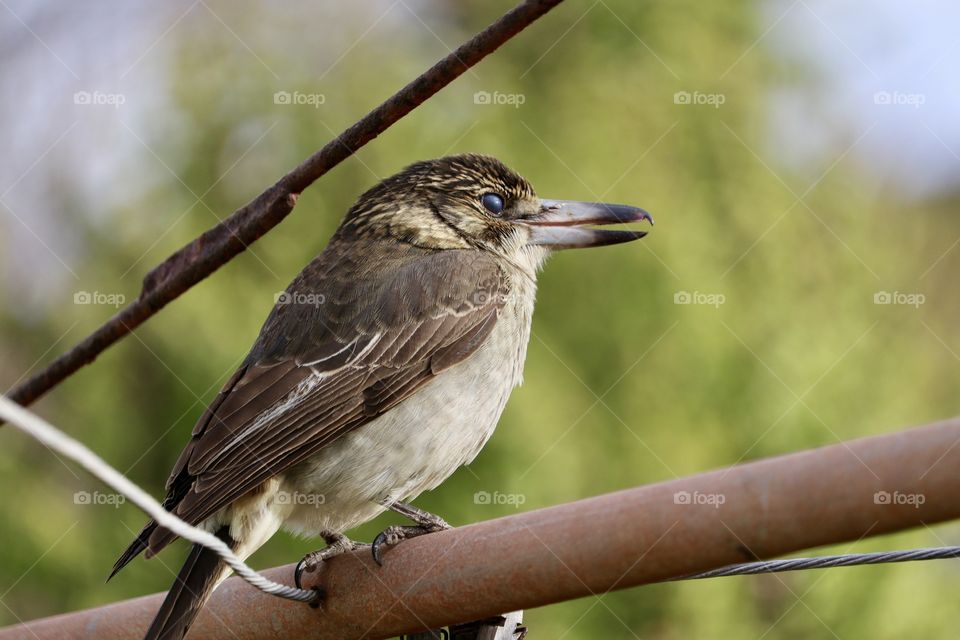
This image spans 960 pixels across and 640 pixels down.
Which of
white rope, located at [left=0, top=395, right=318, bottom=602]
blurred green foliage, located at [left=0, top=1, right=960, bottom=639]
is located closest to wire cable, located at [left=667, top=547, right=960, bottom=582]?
white rope, located at [left=0, top=395, right=318, bottom=602]

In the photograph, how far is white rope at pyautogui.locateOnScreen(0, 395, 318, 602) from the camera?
1.52 m

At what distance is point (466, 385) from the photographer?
141 inches

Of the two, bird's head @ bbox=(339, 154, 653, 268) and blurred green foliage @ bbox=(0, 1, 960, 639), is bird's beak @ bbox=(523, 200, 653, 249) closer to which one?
bird's head @ bbox=(339, 154, 653, 268)

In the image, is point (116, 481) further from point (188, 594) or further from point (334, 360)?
point (334, 360)

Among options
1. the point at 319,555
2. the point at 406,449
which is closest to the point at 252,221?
the point at 319,555

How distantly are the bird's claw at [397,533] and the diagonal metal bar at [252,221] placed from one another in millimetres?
887

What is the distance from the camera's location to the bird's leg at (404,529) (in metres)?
2.74

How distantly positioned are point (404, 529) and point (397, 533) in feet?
0.14

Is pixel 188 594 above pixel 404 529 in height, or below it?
below

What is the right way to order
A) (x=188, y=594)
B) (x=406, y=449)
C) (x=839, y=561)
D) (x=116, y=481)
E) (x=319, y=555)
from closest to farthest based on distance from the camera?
(x=116, y=481) → (x=839, y=561) → (x=188, y=594) → (x=319, y=555) → (x=406, y=449)

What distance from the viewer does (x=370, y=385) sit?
346cm

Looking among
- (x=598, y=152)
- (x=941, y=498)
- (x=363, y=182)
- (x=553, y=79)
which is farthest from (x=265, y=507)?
(x=553, y=79)

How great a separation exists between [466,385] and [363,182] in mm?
2342

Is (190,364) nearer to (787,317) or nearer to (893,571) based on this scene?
(787,317)
